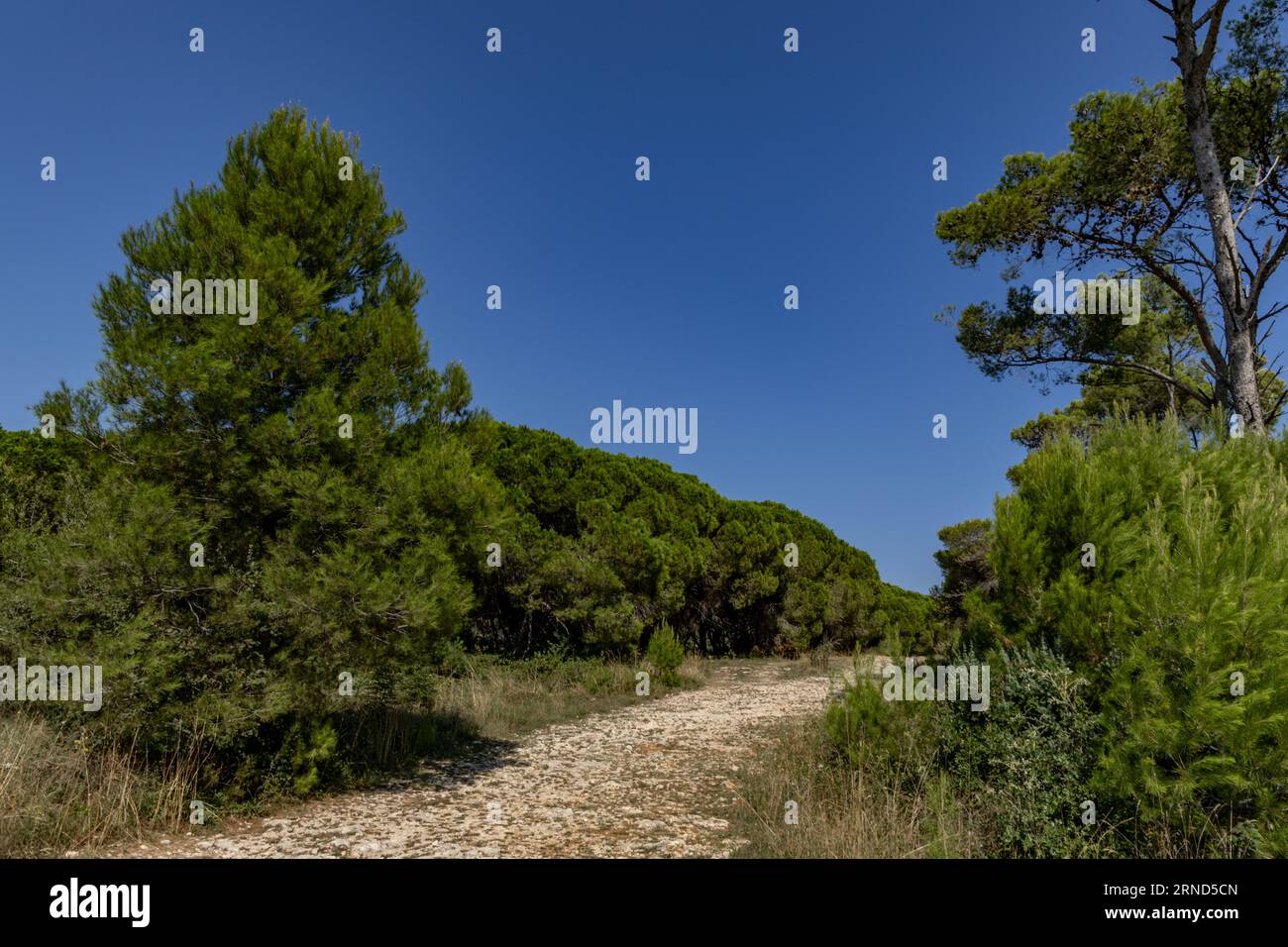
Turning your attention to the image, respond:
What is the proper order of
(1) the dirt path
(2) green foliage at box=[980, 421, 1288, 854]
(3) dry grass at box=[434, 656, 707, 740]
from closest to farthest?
(2) green foliage at box=[980, 421, 1288, 854]
(1) the dirt path
(3) dry grass at box=[434, 656, 707, 740]

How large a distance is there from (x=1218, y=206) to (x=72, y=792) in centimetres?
1682

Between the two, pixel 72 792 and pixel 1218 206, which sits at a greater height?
pixel 1218 206

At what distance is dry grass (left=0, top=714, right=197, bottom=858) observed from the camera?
4.85 meters

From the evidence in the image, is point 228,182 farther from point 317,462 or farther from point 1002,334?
point 1002,334

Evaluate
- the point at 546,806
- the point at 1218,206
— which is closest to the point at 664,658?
the point at 546,806

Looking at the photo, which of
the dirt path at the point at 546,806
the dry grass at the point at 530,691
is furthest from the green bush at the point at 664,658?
the dirt path at the point at 546,806

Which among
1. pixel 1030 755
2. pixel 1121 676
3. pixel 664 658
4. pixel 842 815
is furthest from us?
pixel 664 658

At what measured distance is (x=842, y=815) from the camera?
203 inches

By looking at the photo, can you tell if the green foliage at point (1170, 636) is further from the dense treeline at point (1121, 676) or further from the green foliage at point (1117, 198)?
the green foliage at point (1117, 198)

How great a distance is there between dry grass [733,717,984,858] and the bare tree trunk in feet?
34.1

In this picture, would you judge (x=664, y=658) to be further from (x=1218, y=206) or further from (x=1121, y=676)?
(x=1218, y=206)

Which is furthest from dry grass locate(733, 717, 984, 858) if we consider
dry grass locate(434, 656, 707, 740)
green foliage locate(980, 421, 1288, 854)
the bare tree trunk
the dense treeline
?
the bare tree trunk

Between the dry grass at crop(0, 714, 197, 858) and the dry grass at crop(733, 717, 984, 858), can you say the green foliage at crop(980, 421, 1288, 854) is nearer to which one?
the dry grass at crop(733, 717, 984, 858)

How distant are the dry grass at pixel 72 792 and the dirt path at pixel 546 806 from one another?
342mm
